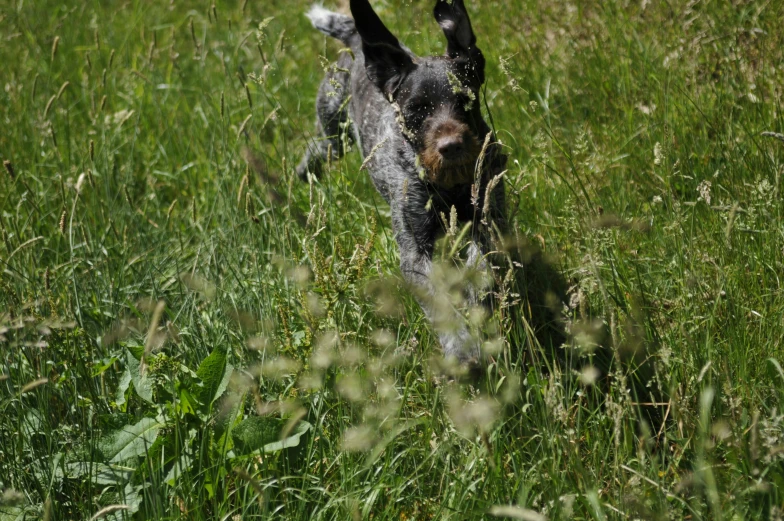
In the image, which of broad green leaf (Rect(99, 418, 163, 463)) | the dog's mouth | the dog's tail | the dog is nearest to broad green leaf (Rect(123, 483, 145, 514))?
broad green leaf (Rect(99, 418, 163, 463))

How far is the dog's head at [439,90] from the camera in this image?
4047mm

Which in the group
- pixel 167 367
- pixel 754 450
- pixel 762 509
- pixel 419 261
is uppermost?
pixel 754 450

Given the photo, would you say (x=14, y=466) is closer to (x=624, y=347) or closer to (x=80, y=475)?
(x=80, y=475)

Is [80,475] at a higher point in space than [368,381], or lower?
lower

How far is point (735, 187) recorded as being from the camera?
406 cm

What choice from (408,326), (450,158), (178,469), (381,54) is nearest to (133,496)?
(178,469)

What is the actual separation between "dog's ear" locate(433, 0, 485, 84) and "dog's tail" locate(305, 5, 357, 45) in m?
2.00

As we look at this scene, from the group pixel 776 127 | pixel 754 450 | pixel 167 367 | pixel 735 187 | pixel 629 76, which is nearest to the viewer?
pixel 754 450

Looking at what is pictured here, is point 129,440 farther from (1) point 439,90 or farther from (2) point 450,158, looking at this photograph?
(1) point 439,90

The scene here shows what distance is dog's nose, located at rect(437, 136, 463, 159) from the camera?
3.96m

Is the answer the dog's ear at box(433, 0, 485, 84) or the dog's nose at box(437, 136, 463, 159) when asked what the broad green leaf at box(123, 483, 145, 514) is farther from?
the dog's ear at box(433, 0, 485, 84)

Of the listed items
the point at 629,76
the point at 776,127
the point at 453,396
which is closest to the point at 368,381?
the point at 453,396

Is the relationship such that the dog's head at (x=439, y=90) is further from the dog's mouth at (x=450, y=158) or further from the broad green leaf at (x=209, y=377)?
the broad green leaf at (x=209, y=377)

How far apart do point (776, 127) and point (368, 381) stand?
8.57 feet
